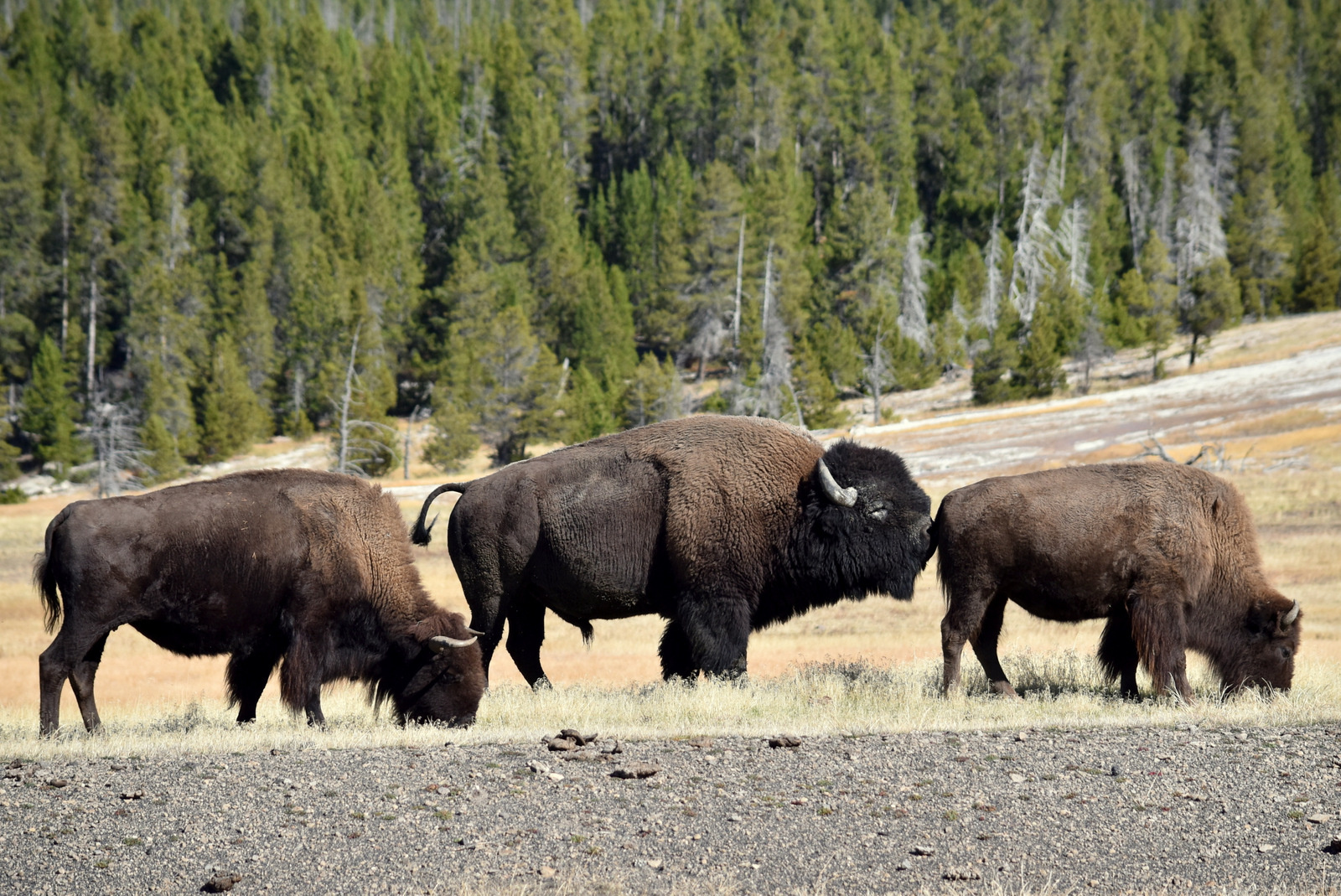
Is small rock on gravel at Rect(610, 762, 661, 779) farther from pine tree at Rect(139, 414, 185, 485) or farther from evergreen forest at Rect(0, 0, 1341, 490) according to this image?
pine tree at Rect(139, 414, 185, 485)

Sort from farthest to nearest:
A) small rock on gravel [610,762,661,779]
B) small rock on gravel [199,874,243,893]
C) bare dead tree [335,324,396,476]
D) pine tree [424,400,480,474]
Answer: pine tree [424,400,480,474] → bare dead tree [335,324,396,476] → small rock on gravel [610,762,661,779] → small rock on gravel [199,874,243,893]

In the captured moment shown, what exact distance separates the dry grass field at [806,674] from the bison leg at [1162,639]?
283 millimetres

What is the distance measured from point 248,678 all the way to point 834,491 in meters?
5.10

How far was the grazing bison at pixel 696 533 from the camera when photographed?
33.1ft

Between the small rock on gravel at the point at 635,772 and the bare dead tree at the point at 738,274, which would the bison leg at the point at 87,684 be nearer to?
the small rock on gravel at the point at 635,772

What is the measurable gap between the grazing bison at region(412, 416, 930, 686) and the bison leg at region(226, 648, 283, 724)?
1.83 m

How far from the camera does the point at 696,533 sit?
1005 centimetres

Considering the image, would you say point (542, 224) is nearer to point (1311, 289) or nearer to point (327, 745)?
point (1311, 289)

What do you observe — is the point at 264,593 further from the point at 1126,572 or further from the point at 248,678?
the point at 1126,572

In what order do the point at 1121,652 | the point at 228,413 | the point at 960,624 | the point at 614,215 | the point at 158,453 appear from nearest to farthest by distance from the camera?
1. the point at 960,624
2. the point at 1121,652
3. the point at 158,453
4. the point at 228,413
5. the point at 614,215

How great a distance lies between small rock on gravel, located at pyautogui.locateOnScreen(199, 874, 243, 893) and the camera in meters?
5.06

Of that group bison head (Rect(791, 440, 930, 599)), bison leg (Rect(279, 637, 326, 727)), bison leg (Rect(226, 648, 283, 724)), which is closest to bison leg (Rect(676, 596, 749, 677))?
bison head (Rect(791, 440, 930, 599))

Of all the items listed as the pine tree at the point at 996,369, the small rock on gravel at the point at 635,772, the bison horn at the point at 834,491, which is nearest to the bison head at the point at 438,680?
the small rock on gravel at the point at 635,772

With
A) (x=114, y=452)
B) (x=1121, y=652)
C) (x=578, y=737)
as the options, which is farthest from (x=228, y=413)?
(x=578, y=737)
